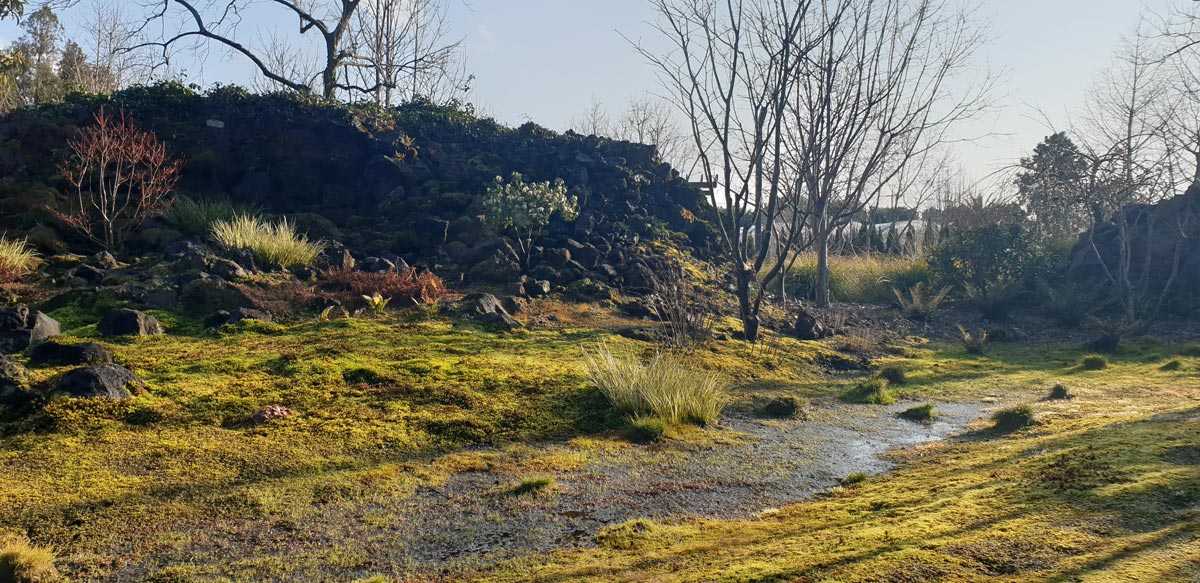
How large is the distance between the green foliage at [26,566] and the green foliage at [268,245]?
850 centimetres

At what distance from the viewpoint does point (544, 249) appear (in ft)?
48.9

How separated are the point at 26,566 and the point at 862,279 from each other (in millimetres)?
18272

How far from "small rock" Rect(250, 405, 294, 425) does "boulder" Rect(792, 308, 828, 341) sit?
8.57 meters

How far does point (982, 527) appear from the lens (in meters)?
3.29

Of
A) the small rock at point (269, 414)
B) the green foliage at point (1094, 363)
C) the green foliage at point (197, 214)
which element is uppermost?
the green foliage at point (197, 214)

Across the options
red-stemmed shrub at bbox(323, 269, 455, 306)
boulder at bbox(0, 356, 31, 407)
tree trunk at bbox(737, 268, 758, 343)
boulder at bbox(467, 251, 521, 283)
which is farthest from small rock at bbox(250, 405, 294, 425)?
tree trunk at bbox(737, 268, 758, 343)

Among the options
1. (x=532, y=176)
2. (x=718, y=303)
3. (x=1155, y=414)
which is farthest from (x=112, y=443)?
(x=532, y=176)

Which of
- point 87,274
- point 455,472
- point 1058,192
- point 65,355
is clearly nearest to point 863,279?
point 1058,192

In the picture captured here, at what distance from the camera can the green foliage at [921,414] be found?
313 inches

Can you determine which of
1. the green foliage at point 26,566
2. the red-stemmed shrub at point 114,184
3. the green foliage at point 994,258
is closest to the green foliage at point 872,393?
the green foliage at point 26,566

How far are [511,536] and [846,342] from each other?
9281 millimetres

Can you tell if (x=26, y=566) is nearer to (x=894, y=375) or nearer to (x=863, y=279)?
(x=894, y=375)

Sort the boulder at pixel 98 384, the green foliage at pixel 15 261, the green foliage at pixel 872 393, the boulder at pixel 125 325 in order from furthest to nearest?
1. the green foliage at pixel 15 261
2. the green foliage at pixel 872 393
3. the boulder at pixel 125 325
4. the boulder at pixel 98 384

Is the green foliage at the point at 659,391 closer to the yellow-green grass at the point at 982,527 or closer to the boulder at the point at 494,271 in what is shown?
the yellow-green grass at the point at 982,527
